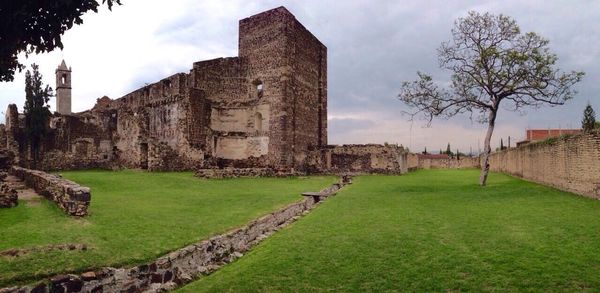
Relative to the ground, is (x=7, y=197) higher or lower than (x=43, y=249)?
higher

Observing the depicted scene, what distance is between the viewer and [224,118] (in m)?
33.2

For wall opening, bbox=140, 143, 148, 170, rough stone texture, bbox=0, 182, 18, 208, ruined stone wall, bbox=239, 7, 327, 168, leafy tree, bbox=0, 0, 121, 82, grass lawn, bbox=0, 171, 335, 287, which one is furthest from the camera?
ruined stone wall, bbox=239, 7, 327, 168

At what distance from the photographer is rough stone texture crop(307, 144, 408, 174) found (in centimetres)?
3403

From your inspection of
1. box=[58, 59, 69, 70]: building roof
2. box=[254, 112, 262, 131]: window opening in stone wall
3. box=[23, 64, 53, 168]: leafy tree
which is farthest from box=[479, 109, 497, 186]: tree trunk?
box=[58, 59, 69, 70]: building roof

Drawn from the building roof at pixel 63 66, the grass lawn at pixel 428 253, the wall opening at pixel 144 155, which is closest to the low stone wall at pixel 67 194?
the grass lawn at pixel 428 253

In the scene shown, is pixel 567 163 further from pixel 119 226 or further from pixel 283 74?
pixel 283 74

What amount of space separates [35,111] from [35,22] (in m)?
31.0

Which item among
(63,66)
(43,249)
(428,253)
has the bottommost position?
Result: (428,253)

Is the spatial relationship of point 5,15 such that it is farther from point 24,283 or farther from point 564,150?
point 564,150

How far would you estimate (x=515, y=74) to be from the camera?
67.7 feet

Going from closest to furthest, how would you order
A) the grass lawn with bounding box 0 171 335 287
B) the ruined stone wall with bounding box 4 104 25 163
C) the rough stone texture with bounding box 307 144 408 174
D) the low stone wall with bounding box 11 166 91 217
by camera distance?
the grass lawn with bounding box 0 171 335 287
the low stone wall with bounding box 11 166 91 217
the ruined stone wall with bounding box 4 104 25 163
the rough stone texture with bounding box 307 144 408 174

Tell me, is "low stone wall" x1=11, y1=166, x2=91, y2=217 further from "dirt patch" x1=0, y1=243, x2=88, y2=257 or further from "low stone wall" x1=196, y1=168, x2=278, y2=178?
"low stone wall" x1=196, y1=168, x2=278, y2=178

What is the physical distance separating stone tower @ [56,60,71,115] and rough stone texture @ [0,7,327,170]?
2156 centimetres

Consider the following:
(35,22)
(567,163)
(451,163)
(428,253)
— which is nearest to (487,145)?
(567,163)
